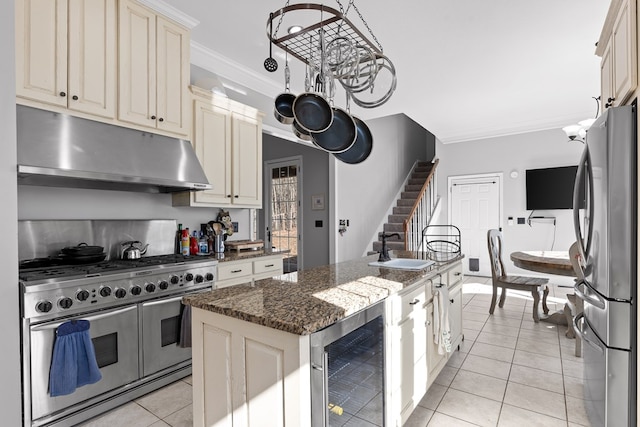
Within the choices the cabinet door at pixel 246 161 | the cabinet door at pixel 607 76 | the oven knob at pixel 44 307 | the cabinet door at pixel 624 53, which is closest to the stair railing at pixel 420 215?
the cabinet door at pixel 246 161

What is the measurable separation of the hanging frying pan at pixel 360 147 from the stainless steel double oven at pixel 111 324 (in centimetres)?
147

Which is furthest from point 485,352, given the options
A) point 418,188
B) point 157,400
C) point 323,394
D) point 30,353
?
point 418,188

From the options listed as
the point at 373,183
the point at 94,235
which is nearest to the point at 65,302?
the point at 94,235

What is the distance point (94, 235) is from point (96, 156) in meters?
0.70

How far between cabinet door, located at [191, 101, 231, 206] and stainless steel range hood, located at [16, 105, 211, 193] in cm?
21

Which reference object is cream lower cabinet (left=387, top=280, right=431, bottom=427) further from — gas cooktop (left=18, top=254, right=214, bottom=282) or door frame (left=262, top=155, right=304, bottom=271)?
door frame (left=262, top=155, right=304, bottom=271)

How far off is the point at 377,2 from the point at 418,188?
5.46m

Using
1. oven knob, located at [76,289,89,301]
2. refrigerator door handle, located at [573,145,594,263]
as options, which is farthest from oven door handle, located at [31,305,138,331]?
refrigerator door handle, located at [573,145,594,263]

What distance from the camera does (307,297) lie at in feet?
4.89

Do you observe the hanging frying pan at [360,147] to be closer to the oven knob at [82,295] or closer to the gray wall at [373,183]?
the oven knob at [82,295]

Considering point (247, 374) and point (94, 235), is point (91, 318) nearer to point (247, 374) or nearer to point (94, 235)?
point (94, 235)

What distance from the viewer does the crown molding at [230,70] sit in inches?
128

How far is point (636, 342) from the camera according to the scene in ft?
4.97

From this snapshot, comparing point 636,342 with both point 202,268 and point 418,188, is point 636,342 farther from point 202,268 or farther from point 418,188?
point 418,188
